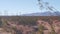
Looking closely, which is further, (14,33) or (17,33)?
(17,33)

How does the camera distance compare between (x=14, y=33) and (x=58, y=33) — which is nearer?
(x=58, y=33)

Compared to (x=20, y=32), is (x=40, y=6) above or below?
above

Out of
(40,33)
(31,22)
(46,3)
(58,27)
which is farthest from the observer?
(31,22)

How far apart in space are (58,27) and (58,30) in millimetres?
422

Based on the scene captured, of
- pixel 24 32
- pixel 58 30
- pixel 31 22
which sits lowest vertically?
pixel 31 22

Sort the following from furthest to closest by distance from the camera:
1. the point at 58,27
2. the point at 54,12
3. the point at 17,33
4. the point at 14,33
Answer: the point at 17,33
the point at 14,33
the point at 58,27
the point at 54,12

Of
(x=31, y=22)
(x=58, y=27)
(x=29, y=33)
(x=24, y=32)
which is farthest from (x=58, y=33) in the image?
(x=31, y=22)

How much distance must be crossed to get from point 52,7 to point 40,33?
192 inches

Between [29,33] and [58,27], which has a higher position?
[58,27]

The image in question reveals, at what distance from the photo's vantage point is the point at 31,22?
3728cm

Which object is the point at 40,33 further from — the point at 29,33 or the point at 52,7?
the point at 52,7

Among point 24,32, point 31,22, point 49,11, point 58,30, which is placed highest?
point 49,11

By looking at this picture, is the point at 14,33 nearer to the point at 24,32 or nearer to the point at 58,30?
the point at 24,32

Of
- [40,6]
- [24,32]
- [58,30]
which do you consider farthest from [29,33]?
[40,6]
